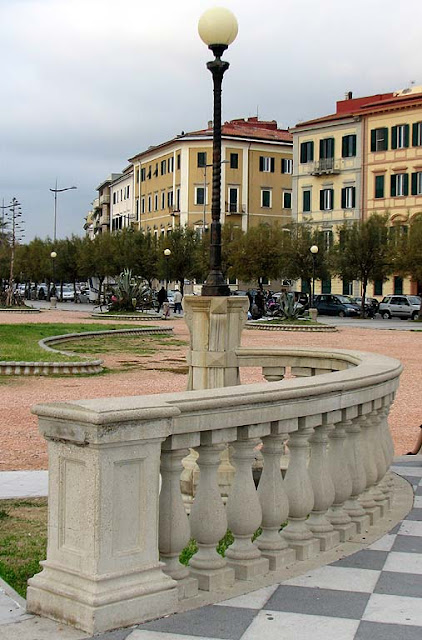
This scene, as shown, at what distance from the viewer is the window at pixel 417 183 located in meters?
63.3

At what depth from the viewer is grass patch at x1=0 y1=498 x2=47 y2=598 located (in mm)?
5410

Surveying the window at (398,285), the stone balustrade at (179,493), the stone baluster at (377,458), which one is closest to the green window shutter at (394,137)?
the window at (398,285)

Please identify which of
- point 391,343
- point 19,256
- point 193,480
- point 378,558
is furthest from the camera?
point 19,256

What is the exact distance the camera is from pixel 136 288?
1908 inches

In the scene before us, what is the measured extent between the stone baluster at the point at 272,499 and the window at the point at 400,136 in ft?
202

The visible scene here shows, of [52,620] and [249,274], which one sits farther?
[249,274]

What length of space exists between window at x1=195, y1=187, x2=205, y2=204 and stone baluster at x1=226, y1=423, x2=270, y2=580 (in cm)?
8046

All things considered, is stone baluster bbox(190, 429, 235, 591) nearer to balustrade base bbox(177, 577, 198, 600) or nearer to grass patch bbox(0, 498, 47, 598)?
balustrade base bbox(177, 577, 198, 600)

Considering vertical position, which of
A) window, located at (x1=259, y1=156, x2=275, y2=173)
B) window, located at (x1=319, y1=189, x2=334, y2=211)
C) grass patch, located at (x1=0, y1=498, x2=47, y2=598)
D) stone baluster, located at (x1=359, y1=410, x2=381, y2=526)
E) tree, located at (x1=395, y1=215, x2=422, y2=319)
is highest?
window, located at (x1=259, y1=156, x2=275, y2=173)

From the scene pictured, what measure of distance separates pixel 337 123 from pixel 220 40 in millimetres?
59902

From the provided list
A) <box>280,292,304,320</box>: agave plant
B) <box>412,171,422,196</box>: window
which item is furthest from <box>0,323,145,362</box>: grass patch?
<box>412,171,422,196</box>: window

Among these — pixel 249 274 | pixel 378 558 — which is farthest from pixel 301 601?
pixel 249 274

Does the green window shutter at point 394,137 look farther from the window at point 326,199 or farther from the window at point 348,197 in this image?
the window at point 326,199

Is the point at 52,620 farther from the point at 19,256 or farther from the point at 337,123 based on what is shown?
the point at 19,256
